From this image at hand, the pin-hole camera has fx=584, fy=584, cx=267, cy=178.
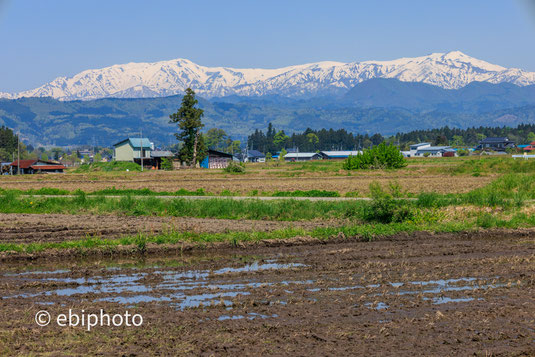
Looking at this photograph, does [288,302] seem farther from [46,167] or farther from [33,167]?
[46,167]

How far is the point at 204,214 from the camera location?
26.2 m

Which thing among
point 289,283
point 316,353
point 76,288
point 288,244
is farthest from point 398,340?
point 288,244

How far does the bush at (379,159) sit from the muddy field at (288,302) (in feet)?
166

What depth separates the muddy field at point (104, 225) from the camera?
20.3 meters

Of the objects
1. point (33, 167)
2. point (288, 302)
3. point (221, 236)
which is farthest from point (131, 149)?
point (288, 302)

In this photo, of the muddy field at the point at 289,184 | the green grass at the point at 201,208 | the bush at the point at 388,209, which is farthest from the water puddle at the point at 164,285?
the muddy field at the point at 289,184

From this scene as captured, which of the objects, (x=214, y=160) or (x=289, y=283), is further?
(x=214, y=160)

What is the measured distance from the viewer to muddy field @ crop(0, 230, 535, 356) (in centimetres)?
884

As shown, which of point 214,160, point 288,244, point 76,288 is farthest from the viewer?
point 214,160

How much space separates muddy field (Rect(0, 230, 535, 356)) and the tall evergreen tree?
7407 cm

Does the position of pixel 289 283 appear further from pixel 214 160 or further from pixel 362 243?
pixel 214 160

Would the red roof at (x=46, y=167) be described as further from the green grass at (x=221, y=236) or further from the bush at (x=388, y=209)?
the bush at (x=388, y=209)

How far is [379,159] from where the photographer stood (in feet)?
222

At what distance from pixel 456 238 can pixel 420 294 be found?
9.18m
